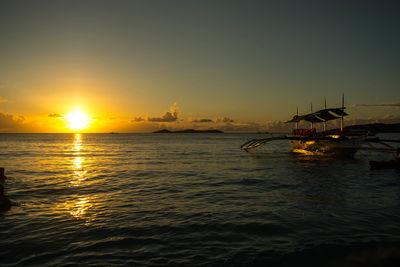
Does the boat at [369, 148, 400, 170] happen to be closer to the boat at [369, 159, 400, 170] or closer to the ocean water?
the boat at [369, 159, 400, 170]

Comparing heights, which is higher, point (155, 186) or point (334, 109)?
point (334, 109)

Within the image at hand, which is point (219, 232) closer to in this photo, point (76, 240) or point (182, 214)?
point (182, 214)

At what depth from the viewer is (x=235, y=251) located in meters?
6.96

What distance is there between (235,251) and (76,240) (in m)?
4.84

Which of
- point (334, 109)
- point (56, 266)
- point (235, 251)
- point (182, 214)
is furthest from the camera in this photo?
point (334, 109)

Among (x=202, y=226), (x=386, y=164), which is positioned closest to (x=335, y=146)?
(x=386, y=164)

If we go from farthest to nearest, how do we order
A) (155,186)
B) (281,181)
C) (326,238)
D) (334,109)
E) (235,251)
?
1. (334,109)
2. (281,181)
3. (155,186)
4. (326,238)
5. (235,251)

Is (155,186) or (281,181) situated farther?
(281,181)

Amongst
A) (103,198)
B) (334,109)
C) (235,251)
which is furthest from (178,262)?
(334,109)

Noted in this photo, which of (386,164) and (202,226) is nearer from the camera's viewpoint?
(202,226)

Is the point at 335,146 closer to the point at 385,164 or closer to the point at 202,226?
the point at 385,164

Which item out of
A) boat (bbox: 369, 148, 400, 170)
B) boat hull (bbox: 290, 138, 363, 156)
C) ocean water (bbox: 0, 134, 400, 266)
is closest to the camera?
ocean water (bbox: 0, 134, 400, 266)

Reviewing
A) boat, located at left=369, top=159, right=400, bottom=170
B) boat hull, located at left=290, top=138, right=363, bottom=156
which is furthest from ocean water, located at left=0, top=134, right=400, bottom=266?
boat hull, located at left=290, top=138, right=363, bottom=156

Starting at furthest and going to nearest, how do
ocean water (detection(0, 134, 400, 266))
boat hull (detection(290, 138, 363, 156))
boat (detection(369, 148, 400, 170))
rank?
boat hull (detection(290, 138, 363, 156)) → boat (detection(369, 148, 400, 170)) → ocean water (detection(0, 134, 400, 266))
